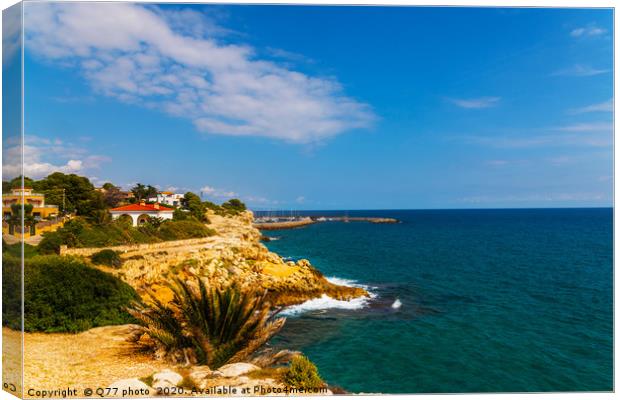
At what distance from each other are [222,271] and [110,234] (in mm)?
6715

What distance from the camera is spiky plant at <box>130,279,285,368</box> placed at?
6.85 meters

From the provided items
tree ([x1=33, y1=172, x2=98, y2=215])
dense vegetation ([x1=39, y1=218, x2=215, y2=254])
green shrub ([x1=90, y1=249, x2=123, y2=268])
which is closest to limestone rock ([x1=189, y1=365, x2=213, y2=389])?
green shrub ([x1=90, y1=249, x2=123, y2=268])

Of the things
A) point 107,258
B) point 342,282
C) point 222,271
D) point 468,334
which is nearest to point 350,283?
point 342,282

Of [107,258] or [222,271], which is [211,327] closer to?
[222,271]

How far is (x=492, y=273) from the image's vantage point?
2581cm

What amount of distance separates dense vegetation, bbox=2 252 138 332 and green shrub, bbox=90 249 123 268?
5.98 metres

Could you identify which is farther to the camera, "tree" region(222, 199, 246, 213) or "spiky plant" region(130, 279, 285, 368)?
"tree" region(222, 199, 246, 213)

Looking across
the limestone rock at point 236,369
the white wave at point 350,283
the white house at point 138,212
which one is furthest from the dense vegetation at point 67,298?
the white house at point 138,212

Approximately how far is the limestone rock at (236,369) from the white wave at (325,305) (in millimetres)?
9109

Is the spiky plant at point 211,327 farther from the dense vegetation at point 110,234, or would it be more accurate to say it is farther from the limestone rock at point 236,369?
the dense vegetation at point 110,234

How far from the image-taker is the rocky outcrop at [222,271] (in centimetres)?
1502

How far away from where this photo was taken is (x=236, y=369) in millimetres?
6465

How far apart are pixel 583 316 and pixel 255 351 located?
16452 millimetres

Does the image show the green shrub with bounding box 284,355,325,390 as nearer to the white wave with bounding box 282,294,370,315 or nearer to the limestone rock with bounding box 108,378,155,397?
the limestone rock with bounding box 108,378,155,397
